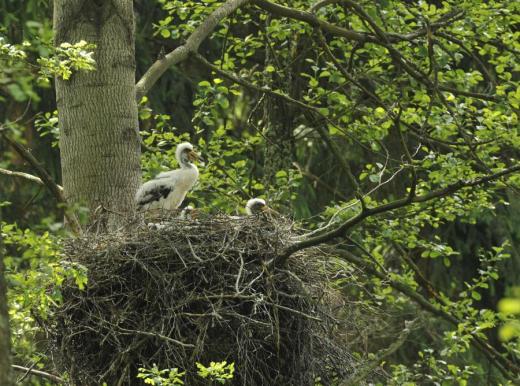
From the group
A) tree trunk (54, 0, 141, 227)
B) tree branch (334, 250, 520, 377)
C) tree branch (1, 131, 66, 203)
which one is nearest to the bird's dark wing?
tree trunk (54, 0, 141, 227)

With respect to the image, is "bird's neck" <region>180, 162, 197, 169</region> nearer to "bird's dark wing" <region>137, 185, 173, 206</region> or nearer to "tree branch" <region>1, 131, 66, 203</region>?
"bird's dark wing" <region>137, 185, 173, 206</region>

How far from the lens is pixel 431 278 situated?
1459cm

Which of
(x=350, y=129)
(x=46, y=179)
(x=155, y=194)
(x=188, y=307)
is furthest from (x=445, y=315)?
(x=46, y=179)

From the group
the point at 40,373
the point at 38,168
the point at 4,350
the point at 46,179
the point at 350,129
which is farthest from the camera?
the point at 350,129

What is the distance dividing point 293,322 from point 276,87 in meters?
4.70

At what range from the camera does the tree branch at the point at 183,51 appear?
8961mm

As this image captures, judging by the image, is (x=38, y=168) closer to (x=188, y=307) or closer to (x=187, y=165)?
(x=188, y=307)

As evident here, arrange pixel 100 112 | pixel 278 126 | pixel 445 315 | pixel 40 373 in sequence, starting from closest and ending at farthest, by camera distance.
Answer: pixel 40 373, pixel 100 112, pixel 445 315, pixel 278 126

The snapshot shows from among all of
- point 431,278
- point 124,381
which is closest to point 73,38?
point 124,381

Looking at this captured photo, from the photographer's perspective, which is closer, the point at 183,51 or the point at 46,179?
the point at 46,179

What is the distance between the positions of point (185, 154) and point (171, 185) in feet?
Result: 2.41

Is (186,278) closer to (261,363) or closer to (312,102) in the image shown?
(261,363)

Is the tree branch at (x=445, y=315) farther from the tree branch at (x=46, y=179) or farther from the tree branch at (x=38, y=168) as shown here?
the tree branch at (x=38, y=168)

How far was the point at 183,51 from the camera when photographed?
9188mm
